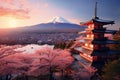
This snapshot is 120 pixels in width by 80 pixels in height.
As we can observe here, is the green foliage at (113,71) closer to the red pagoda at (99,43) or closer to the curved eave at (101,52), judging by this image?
the curved eave at (101,52)

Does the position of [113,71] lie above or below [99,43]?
below

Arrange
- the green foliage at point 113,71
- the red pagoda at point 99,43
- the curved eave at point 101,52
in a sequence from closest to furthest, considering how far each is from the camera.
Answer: the green foliage at point 113,71
the curved eave at point 101,52
the red pagoda at point 99,43

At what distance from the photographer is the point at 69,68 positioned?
15.8m

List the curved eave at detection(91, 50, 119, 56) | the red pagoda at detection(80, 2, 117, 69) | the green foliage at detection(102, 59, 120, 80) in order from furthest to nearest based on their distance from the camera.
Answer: the red pagoda at detection(80, 2, 117, 69), the curved eave at detection(91, 50, 119, 56), the green foliage at detection(102, 59, 120, 80)

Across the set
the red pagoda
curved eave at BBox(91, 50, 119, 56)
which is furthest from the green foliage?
the red pagoda

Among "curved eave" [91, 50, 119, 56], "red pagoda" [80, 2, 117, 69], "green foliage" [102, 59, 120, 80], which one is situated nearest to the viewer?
"green foliage" [102, 59, 120, 80]

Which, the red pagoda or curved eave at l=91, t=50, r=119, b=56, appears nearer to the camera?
curved eave at l=91, t=50, r=119, b=56

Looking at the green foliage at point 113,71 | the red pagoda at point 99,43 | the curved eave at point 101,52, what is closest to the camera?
the green foliage at point 113,71

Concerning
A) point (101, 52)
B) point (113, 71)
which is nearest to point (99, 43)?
point (101, 52)

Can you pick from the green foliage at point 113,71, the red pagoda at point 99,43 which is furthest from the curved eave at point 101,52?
the green foliage at point 113,71

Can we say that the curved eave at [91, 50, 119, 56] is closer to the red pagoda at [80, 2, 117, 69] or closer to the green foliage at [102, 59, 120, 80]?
the red pagoda at [80, 2, 117, 69]

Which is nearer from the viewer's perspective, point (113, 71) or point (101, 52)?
point (113, 71)

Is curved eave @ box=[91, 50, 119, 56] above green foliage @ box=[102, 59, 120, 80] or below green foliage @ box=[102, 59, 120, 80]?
above

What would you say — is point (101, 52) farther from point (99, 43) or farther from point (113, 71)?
point (113, 71)
